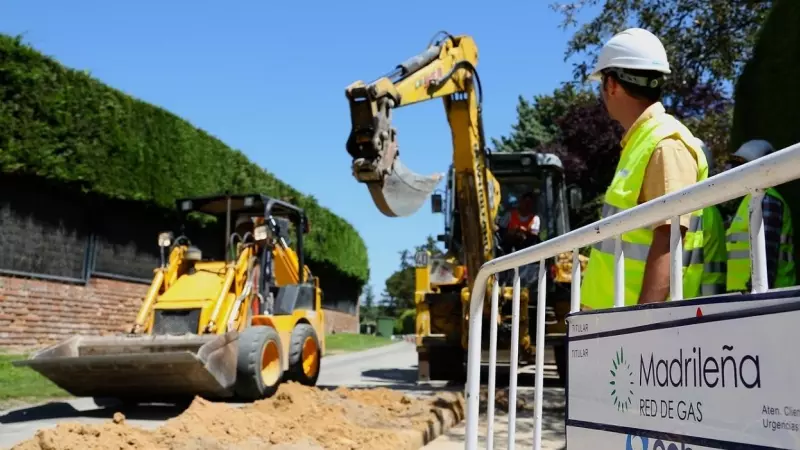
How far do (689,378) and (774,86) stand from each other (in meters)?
6.80

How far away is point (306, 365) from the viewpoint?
10852mm

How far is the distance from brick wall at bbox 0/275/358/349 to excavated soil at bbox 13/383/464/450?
5907 millimetres

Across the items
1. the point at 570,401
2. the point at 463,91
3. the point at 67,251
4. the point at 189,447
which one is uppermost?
the point at 463,91

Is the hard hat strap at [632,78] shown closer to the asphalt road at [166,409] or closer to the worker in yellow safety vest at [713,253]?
the worker in yellow safety vest at [713,253]

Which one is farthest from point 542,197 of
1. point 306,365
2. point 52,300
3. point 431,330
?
point 52,300

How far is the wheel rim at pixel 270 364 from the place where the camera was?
9.48 metres

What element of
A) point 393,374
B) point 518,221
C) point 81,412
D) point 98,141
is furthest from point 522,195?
point 98,141

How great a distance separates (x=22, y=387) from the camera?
1027 centimetres

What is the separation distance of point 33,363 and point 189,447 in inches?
149

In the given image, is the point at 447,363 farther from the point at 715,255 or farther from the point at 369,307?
the point at 369,307

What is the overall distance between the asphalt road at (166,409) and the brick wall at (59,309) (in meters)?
3.19

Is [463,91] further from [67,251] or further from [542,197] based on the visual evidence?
[67,251]

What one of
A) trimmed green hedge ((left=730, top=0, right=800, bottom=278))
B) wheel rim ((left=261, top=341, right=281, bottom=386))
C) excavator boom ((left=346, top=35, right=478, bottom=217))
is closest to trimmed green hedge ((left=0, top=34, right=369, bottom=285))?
wheel rim ((left=261, top=341, right=281, bottom=386))

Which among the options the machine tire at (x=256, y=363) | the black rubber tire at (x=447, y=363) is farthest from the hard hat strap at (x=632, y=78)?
the black rubber tire at (x=447, y=363)
